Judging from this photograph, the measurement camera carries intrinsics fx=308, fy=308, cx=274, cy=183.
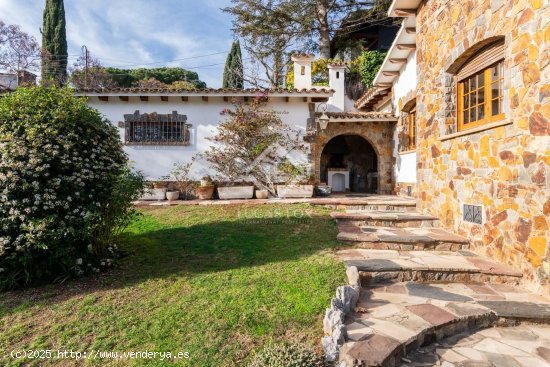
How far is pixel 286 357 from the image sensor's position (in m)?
2.21

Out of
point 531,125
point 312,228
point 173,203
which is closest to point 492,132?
point 531,125

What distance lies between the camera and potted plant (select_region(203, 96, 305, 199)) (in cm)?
884


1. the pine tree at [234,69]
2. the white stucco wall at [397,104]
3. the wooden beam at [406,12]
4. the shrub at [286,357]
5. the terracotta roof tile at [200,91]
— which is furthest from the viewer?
the pine tree at [234,69]

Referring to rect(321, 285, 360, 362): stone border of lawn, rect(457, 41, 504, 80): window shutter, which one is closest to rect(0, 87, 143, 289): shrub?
rect(321, 285, 360, 362): stone border of lawn

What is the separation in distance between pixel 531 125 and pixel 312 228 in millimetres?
3398

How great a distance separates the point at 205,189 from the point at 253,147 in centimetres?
182

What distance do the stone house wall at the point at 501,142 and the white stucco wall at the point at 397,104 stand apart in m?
2.27

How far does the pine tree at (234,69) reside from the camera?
20969 millimetres

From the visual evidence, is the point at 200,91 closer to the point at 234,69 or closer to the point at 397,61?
the point at 397,61

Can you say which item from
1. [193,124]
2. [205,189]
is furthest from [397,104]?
[205,189]

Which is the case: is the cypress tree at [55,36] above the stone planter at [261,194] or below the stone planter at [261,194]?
above

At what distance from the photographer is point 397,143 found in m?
9.71

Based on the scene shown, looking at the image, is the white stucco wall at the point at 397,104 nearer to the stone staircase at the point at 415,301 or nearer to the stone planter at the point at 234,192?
the stone staircase at the point at 415,301

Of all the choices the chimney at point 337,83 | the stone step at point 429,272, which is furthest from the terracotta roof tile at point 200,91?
the stone step at point 429,272
